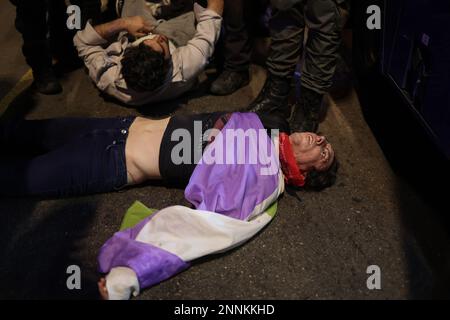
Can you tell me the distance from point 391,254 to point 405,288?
6.9 inches

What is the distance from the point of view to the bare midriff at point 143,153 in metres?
2.05

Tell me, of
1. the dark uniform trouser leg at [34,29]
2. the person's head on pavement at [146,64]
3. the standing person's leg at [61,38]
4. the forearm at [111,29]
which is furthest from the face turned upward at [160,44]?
the standing person's leg at [61,38]

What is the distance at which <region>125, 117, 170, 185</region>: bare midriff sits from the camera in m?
2.05

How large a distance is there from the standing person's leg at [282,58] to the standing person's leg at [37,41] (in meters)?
1.46

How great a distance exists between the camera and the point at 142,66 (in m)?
2.29

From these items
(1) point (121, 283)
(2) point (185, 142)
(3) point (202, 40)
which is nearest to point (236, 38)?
(3) point (202, 40)

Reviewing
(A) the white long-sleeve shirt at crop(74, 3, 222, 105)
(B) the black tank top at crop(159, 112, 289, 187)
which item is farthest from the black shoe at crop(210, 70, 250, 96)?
(B) the black tank top at crop(159, 112, 289, 187)

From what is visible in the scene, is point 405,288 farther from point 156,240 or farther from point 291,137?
point 156,240

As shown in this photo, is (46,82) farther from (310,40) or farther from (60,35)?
(310,40)

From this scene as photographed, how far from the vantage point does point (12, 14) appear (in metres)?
3.75

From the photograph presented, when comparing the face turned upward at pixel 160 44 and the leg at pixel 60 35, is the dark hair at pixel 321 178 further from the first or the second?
the leg at pixel 60 35

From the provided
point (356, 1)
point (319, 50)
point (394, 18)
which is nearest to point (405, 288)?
point (319, 50)

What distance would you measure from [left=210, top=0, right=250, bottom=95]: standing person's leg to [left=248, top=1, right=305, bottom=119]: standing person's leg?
0.36 m

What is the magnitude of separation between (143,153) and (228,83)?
105 cm
